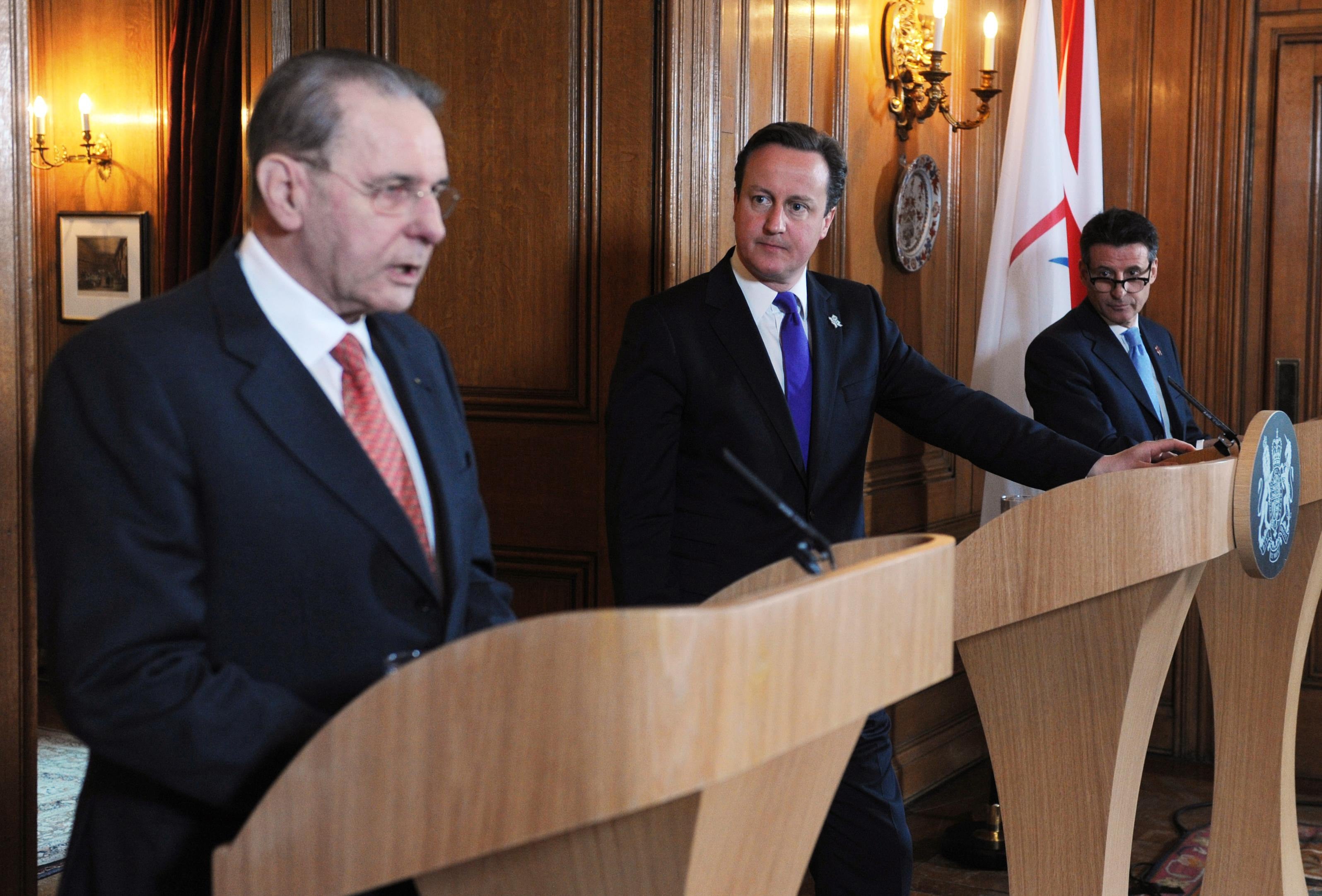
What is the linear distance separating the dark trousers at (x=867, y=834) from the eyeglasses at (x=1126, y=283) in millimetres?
1660

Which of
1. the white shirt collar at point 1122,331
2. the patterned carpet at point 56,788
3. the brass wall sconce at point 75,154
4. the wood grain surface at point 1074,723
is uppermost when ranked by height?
the brass wall sconce at point 75,154

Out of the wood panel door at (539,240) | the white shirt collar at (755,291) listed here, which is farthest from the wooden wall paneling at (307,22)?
the white shirt collar at (755,291)

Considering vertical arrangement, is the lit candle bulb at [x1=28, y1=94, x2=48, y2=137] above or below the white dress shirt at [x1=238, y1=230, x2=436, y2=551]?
above

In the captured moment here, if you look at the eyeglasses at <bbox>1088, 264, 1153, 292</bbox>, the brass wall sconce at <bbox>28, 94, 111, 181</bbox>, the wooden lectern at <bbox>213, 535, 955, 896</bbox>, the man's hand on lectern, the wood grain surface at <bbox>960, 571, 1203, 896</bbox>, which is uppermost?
the brass wall sconce at <bbox>28, 94, 111, 181</bbox>

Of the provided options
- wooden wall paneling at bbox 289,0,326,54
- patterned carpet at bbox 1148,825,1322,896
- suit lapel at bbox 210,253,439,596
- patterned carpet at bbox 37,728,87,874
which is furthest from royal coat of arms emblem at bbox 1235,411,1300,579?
patterned carpet at bbox 37,728,87,874

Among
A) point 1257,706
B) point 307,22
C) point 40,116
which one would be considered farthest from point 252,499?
point 40,116

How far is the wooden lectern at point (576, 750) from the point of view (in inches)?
39.3

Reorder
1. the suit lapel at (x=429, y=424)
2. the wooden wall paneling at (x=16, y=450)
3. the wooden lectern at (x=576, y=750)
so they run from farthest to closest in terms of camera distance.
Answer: the wooden wall paneling at (x=16, y=450)
the suit lapel at (x=429, y=424)
the wooden lectern at (x=576, y=750)

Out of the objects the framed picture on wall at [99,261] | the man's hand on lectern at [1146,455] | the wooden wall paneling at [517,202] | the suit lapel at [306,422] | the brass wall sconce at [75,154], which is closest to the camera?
the suit lapel at [306,422]

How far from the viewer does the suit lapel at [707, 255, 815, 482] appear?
2.63 metres

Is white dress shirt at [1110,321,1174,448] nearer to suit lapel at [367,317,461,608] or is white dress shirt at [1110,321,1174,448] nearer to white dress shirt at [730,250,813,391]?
white dress shirt at [730,250,813,391]

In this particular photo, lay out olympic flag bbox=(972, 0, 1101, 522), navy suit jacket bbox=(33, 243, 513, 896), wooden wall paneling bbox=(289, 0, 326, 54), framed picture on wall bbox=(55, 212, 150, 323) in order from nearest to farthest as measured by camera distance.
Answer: navy suit jacket bbox=(33, 243, 513, 896) < wooden wall paneling bbox=(289, 0, 326, 54) < olympic flag bbox=(972, 0, 1101, 522) < framed picture on wall bbox=(55, 212, 150, 323)

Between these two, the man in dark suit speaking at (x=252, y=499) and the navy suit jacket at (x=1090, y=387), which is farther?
the navy suit jacket at (x=1090, y=387)

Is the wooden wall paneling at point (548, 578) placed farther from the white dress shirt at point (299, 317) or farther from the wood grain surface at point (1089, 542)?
the white dress shirt at point (299, 317)
